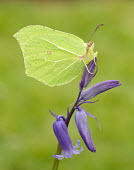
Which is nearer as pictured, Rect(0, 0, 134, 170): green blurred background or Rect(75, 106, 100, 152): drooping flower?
Rect(75, 106, 100, 152): drooping flower

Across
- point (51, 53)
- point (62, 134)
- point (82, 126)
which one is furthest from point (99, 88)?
point (51, 53)

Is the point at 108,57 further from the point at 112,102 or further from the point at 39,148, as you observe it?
the point at 39,148

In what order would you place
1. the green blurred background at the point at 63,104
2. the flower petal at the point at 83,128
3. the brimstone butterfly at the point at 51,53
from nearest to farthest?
the flower petal at the point at 83,128 < the brimstone butterfly at the point at 51,53 < the green blurred background at the point at 63,104

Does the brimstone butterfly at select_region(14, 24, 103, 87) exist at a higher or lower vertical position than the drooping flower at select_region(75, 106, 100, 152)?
higher

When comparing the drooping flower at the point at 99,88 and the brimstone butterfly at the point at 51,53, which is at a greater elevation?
the brimstone butterfly at the point at 51,53

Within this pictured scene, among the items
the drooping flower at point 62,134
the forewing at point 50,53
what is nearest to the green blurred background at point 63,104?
the forewing at point 50,53

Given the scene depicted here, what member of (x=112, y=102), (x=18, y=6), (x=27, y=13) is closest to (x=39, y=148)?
(x=112, y=102)

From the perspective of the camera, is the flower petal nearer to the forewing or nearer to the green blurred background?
the forewing

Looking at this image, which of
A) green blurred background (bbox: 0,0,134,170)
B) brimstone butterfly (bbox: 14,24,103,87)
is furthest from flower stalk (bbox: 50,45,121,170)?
green blurred background (bbox: 0,0,134,170)

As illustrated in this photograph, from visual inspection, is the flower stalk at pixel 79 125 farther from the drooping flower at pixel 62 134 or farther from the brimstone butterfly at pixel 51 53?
the brimstone butterfly at pixel 51 53
